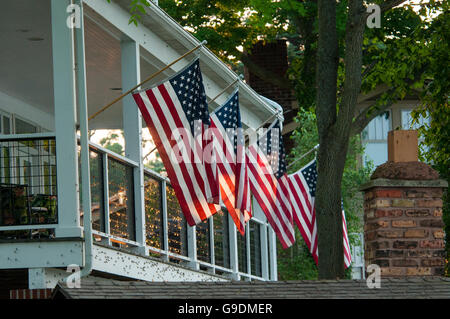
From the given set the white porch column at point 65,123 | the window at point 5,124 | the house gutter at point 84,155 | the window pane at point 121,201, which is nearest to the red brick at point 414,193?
the house gutter at point 84,155

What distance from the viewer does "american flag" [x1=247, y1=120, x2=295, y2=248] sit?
17.2 metres

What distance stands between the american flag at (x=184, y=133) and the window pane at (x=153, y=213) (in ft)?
4.33

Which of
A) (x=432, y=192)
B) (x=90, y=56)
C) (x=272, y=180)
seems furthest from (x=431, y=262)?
(x=272, y=180)

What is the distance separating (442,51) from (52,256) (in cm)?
1159

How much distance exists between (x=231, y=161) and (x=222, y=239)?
4720 mm

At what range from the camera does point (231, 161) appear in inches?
569

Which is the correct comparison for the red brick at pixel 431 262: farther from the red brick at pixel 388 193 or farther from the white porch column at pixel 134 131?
the white porch column at pixel 134 131

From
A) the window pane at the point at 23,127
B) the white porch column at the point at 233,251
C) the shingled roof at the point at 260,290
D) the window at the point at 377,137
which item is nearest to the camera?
the shingled roof at the point at 260,290

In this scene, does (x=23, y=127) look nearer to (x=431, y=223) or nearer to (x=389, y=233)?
(x=389, y=233)

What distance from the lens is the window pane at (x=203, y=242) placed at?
17.1 m

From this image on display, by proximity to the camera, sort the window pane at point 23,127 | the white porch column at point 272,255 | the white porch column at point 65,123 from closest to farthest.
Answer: the white porch column at point 65,123 < the window pane at point 23,127 < the white porch column at point 272,255

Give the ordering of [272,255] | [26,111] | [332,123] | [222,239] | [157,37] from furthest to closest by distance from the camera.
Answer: [272,255], [26,111], [222,239], [332,123], [157,37]

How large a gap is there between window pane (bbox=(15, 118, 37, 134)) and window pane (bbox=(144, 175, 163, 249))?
4.87 meters
